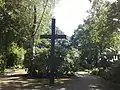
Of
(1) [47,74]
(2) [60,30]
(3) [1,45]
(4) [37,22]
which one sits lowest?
(1) [47,74]

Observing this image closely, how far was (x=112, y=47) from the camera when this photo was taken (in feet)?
123

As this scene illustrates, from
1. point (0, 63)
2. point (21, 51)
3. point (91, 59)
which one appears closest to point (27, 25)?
point (0, 63)

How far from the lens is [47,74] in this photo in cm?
2511

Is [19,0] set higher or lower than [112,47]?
higher

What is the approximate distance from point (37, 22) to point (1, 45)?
3.99 meters

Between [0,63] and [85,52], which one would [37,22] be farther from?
[85,52]

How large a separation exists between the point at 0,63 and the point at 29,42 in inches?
156

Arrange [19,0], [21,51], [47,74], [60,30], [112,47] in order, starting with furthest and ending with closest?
[60,30] → [21,51] → [112,47] → [19,0] → [47,74]

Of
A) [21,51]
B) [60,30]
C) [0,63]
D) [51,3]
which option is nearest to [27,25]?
[51,3]

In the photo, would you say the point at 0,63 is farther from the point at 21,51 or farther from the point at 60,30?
the point at 60,30

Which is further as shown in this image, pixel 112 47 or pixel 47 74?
pixel 112 47

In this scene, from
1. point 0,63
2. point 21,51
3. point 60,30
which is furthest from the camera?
point 60,30

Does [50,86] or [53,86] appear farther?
[53,86]

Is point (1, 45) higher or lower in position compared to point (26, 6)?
lower
